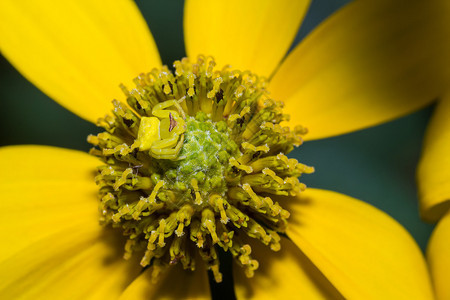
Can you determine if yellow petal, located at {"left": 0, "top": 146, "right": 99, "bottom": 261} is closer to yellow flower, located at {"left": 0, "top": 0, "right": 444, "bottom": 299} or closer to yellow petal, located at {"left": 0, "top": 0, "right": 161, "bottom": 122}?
yellow flower, located at {"left": 0, "top": 0, "right": 444, "bottom": 299}

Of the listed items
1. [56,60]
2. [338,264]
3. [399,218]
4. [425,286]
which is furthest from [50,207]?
[399,218]

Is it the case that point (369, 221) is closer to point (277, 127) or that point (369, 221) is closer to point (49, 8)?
point (277, 127)

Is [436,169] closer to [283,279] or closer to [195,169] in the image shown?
[283,279]

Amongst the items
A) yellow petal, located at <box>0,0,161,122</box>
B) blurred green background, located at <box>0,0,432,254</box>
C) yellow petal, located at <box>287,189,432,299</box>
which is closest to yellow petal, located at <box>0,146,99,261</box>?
yellow petal, located at <box>0,0,161,122</box>

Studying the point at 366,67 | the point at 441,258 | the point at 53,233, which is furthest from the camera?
the point at 366,67

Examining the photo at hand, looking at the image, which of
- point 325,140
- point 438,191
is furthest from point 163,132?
point 325,140

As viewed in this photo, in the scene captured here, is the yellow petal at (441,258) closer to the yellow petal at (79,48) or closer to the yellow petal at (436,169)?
the yellow petal at (436,169)
